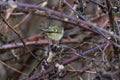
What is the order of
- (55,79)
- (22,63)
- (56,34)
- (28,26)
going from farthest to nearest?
1. (28,26)
2. (22,63)
3. (55,79)
4. (56,34)

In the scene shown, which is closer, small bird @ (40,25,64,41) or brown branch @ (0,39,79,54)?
small bird @ (40,25,64,41)

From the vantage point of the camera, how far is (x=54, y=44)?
4.51 ft

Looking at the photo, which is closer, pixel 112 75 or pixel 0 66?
pixel 112 75

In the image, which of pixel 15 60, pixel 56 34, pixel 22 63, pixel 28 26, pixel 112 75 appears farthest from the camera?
pixel 28 26

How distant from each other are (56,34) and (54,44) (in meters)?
0.05

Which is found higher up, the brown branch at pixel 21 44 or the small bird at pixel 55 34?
the small bird at pixel 55 34

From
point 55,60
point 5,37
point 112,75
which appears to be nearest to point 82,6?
point 55,60

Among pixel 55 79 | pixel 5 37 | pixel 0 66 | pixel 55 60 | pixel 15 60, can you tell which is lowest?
pixel 0 66

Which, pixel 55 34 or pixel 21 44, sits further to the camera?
pixel 21 44

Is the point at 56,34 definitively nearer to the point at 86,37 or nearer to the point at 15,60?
the point at 15,60

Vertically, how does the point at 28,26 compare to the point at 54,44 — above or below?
below

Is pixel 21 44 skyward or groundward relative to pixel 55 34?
groundward

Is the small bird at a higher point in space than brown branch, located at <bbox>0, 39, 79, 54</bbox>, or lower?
higher

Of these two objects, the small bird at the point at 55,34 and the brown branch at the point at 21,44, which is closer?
the small bird at the point at 55,34
